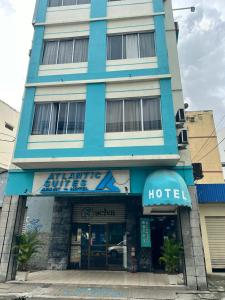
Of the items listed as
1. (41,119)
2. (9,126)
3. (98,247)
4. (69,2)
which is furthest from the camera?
(9,126)

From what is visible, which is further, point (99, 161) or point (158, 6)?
point (158, 6)

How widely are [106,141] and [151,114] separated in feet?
8.15

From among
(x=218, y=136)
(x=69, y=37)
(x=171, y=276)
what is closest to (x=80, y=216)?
(x=171, y=276)

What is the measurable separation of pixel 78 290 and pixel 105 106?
788cm

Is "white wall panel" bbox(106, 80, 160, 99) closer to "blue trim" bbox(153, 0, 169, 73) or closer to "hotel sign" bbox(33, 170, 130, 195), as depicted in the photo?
"blue trim" bbox(153, 0, 169, 73)

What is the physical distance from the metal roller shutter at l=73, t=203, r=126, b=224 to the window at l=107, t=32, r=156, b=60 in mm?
8296

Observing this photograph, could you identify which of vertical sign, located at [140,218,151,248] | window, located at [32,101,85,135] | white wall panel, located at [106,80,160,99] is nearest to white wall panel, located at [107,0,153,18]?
white wall panel, located at [106,80,160,99]

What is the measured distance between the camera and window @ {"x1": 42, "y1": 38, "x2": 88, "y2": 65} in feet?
42.0

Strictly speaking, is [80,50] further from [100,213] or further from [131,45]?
[100,213]

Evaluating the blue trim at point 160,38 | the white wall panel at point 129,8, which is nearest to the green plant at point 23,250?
the blue trim at point 160,38

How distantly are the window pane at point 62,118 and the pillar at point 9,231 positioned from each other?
12.2 ft

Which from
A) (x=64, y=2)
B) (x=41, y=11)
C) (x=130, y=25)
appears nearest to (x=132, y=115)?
(x=130, y=25)

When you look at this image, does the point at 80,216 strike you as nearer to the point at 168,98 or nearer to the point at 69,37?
the point at 168,98

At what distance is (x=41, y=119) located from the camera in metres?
11.8
